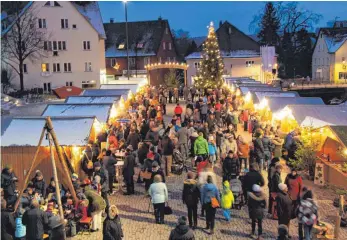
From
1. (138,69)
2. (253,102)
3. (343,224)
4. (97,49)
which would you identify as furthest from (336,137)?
(138,69)

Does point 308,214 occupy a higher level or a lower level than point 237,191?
higher

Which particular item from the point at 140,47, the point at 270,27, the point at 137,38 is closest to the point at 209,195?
the point at 140,47

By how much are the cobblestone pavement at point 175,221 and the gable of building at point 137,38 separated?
47.8m

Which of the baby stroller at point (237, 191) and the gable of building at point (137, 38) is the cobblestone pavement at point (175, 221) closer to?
the baby stroller at point (237, 191)

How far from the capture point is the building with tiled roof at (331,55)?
2378 inches

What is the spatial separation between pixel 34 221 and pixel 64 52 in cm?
3909

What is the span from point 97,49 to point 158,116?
2615cm

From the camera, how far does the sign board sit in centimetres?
1480

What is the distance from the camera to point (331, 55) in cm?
6109

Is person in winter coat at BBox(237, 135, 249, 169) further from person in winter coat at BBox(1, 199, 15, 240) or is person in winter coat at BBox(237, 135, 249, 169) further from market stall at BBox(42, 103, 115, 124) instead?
person in winter coat at BBox(1, 199, 15, 240)

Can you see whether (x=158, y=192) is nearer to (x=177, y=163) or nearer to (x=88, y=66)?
(x=177, y=163)

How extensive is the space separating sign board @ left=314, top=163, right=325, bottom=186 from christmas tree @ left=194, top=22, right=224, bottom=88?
84.4 feet

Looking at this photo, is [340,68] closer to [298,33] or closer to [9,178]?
[298,33]

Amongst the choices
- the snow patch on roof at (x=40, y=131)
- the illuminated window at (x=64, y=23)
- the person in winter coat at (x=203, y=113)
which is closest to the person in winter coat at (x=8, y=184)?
the snow patch on roof at (x=40, y=131)
